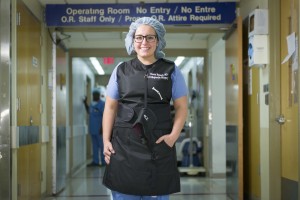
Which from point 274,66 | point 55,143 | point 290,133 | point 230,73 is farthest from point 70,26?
point 290,133

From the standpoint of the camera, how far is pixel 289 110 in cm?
349

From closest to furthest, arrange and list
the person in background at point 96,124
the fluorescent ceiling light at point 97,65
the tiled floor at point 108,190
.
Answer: the tiled floor at point 108,190 → the person in background at point 96,124 → the fluorescent ceiling light at point 97,65

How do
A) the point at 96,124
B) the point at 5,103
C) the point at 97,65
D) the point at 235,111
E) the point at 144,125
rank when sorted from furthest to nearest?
the point at 97,65
the point at 96,124
the point at 235,111
the point at 5,103
the point at 144,125

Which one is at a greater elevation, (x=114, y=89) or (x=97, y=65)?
(x=97, y=65)

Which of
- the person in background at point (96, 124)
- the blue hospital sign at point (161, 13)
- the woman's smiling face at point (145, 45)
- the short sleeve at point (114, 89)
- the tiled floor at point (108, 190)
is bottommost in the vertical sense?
the tiled floor at point (108, 190)

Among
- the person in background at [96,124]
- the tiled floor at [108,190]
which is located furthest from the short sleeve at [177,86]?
the person in background at [96,124]

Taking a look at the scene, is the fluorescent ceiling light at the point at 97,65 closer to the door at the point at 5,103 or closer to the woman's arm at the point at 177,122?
the door at the point at 5,103

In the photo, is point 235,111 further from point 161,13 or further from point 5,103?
point 5,103

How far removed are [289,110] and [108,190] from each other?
9.29 feet

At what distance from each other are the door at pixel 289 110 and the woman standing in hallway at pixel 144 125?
164 cm

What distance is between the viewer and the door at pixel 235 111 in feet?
13.7

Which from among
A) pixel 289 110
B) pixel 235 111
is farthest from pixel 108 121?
pixel 235 111

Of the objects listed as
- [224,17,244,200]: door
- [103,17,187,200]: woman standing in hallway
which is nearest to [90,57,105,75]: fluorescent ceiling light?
[224,17,244,200]: door

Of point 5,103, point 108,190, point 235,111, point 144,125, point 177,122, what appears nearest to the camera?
point 144,125
